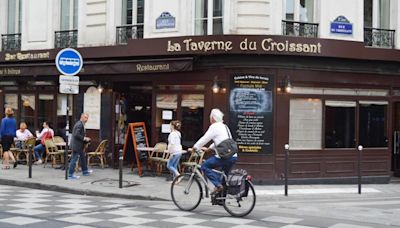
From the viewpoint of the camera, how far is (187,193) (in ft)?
33.6

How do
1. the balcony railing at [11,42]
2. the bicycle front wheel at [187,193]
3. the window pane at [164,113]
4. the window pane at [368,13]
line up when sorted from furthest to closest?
the balcony railing at [11,42] < the window pane at [368,13] < the window pane at [164,113] < the bicycle front wheel at [187,193]

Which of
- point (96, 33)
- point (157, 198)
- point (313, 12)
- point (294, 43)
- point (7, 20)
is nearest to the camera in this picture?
point (157, 198)

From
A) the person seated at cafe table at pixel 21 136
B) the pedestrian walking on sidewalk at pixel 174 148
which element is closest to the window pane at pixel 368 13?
the pedestrian walking on sidewalk at pixel 174 148

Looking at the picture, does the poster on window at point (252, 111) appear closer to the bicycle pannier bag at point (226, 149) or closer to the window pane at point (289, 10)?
the window pane at point (289, 10)

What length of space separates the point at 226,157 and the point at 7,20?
12.9 meters

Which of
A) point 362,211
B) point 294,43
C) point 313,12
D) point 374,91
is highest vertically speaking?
point 313,12

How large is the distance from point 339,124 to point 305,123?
113cm

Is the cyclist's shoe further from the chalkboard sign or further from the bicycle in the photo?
the chalkboard sign

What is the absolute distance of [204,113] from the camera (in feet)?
47.9

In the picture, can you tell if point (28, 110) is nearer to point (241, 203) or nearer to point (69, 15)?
point (69, 15)

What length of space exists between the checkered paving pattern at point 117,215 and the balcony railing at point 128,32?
6.08 meters

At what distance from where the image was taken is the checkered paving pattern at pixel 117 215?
8.77 metres

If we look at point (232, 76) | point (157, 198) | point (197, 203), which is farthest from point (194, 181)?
point (232, 76)

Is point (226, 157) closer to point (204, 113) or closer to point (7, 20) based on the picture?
point (204, 113)
